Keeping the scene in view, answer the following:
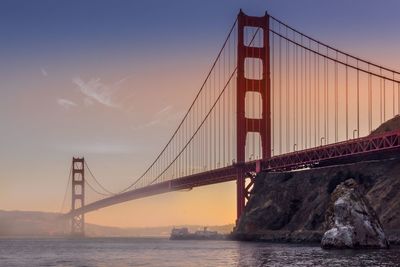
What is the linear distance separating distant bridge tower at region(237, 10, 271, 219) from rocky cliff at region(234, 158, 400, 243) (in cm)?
436

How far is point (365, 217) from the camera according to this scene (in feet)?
239

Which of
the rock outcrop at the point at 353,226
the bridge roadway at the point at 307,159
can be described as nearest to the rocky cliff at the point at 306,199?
the bridge roadway at the point at 307,159

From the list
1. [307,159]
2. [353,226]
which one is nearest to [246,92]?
[307,159]

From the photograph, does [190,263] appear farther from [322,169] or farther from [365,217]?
[322,169]

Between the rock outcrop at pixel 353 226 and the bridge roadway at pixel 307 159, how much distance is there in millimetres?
21746

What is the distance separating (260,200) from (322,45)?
2630cm

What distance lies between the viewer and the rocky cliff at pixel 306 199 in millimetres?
96250

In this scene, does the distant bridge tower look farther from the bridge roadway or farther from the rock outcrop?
the rock outcrop

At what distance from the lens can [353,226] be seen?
238ft

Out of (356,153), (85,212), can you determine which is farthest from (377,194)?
(85,212)

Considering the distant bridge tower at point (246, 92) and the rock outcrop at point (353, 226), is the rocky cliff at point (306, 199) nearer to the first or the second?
the distant bridge tower at point (246, 92)

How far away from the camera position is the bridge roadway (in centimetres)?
9731

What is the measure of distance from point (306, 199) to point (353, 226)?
139ft

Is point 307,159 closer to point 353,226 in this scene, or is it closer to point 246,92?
point 246,92
